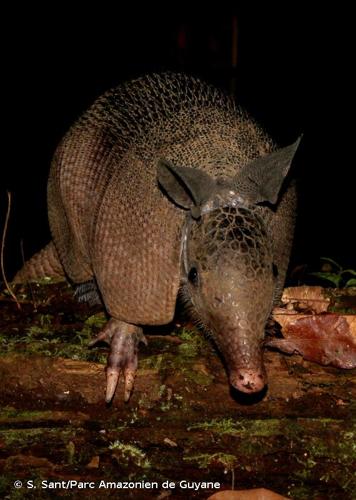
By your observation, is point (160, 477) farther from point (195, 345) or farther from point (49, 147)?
point (49, 147)

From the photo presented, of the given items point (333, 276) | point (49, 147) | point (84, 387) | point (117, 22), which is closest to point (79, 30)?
point (117, 22)

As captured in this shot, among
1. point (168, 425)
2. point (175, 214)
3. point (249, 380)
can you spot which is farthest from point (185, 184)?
point (168, 425)

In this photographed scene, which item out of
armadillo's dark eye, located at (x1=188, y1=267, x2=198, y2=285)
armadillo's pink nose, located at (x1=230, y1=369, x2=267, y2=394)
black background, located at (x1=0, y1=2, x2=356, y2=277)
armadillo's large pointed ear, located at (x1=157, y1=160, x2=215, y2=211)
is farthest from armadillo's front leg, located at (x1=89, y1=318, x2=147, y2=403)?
black background, located at (x1=0, y1=2, x2=356, y2=277)

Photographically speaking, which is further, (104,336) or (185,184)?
(104,336)

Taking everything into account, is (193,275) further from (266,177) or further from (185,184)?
(266,177)

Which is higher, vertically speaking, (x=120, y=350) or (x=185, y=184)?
(x=185, y=184)

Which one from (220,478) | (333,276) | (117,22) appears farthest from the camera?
(117,22)

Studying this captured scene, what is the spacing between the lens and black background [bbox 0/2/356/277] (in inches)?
677

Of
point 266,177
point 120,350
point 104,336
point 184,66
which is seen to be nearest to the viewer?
point 266,177

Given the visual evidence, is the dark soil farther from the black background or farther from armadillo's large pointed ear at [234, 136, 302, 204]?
the black background

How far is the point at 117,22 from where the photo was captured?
18047mm

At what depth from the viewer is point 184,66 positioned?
17.7 m

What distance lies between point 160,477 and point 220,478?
0.34 metres

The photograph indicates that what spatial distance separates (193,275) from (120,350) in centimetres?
84
